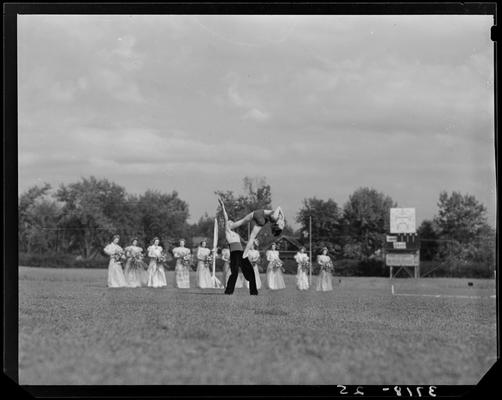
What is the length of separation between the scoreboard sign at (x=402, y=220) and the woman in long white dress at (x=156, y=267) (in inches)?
140

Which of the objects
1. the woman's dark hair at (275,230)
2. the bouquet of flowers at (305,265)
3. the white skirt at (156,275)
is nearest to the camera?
the woman's dark hair at (275,230)

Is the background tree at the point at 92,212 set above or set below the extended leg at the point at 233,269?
above

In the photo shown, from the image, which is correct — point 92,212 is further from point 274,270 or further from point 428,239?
point 428,239

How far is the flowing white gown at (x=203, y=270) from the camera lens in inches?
452

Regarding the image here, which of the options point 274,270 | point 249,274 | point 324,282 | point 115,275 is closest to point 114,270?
point 115,275

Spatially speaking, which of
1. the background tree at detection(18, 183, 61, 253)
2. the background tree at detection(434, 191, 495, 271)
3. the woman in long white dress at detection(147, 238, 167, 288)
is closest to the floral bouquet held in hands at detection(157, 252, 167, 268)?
the woman in long white dress at detection(147, 238, 167, 288)

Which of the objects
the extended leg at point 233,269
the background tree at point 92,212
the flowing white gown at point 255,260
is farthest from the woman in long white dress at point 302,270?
the background tree at point 92,212

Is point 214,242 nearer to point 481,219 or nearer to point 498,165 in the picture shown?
point 481,219

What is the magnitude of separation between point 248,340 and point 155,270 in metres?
4.41

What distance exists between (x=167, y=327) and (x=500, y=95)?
4399 mm

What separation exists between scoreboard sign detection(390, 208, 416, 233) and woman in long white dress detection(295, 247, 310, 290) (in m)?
1.73

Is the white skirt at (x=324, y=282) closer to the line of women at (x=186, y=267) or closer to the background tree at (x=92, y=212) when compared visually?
the line of women at (x=186, y=267)

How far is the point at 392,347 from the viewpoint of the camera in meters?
7.98
